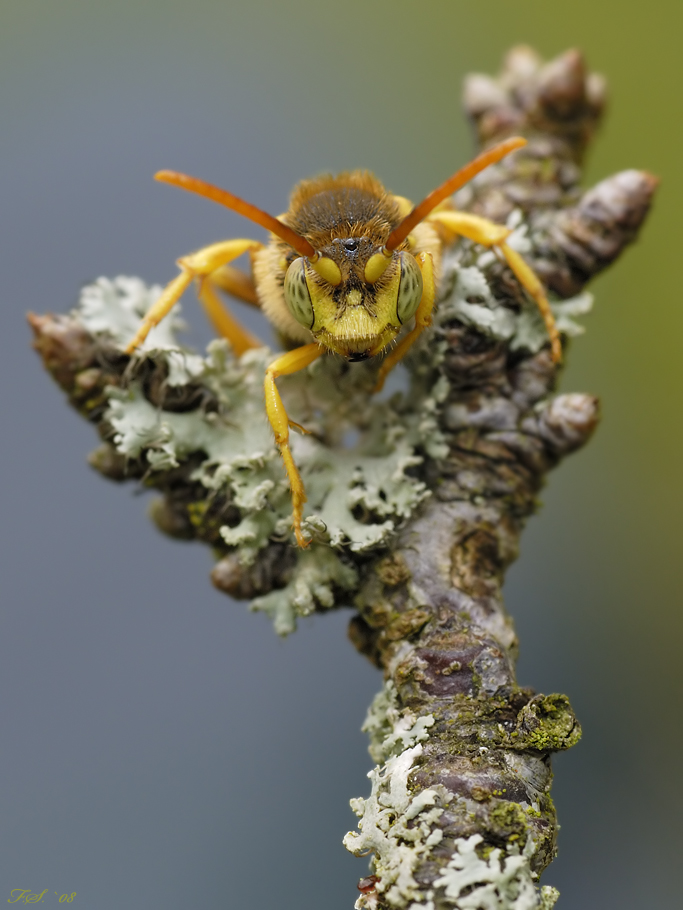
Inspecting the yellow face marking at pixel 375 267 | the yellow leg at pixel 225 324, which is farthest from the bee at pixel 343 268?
the yellow leg at pixel 225 324

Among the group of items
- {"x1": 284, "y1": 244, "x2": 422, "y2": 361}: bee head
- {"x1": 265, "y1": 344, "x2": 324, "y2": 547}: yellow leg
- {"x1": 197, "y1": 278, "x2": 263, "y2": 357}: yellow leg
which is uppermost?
{"x1": 197, "y1": 278, "x2": 263, "y2": 357}: yellow leg

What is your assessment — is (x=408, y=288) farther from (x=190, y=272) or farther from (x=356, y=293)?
(x=190, y=272)

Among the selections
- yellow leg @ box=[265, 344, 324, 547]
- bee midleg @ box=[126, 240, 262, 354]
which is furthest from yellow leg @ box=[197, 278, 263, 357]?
yellow leg @ box=[265, 344, 324, 547]

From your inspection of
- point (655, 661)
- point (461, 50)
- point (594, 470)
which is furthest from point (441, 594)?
point (461, 50)

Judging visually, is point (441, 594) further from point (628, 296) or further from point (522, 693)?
point (628, 296)

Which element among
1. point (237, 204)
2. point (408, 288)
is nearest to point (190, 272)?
point (237, 204)

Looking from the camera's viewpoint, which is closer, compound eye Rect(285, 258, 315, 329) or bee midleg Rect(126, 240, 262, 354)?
compound eye Rect(285, 258, 315, 329)

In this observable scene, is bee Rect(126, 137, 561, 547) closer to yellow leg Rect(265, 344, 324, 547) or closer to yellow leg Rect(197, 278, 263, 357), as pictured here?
yellow leg Rect(265, 344, 324, 547)
